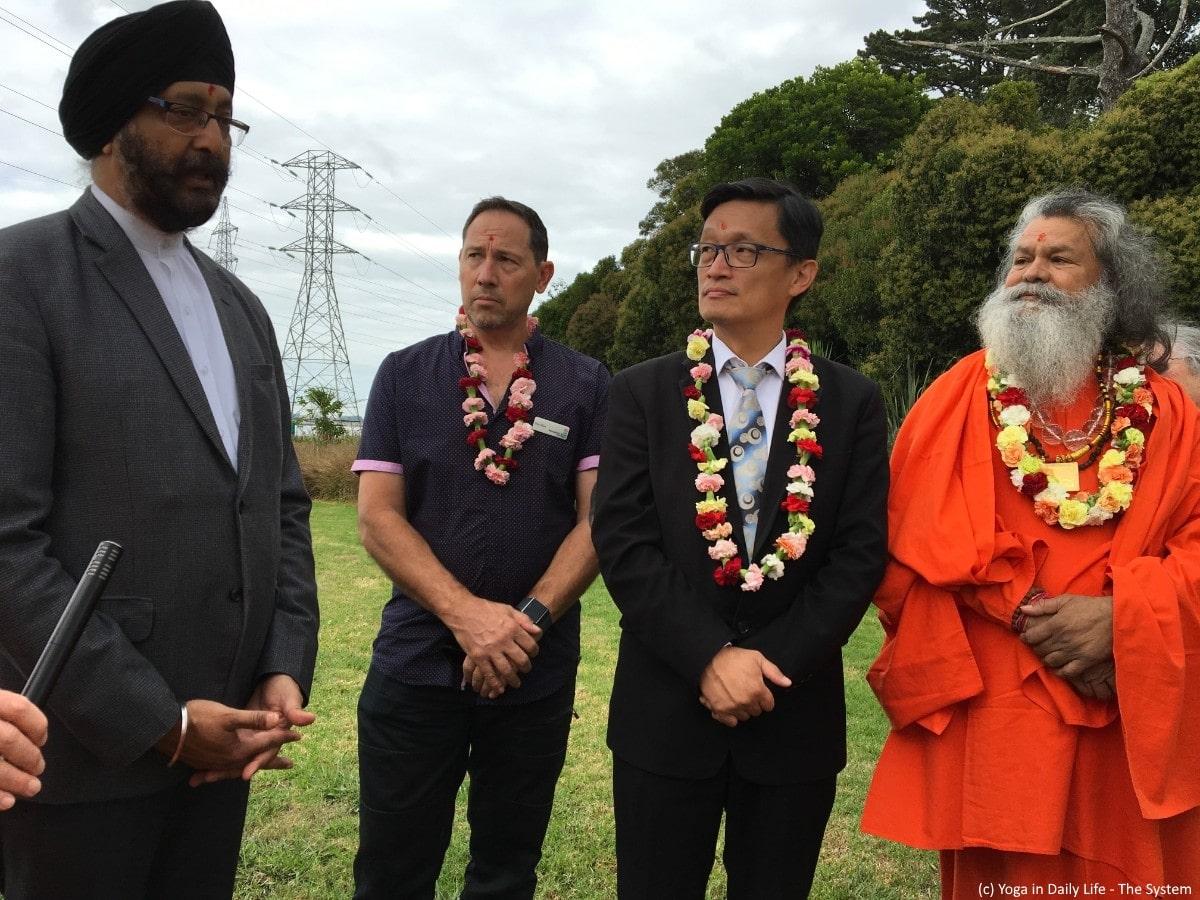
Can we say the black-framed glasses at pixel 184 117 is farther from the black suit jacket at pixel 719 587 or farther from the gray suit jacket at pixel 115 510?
the black suit jacket at pixel 719 587

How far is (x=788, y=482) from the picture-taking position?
2.74 m

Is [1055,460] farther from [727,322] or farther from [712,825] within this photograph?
[712,825]

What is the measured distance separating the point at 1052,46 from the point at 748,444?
2729 cm

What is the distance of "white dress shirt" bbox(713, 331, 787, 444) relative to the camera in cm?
289

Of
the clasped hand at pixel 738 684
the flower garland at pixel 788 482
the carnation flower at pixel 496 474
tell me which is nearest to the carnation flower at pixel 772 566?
the flower garland at pixel 788 482

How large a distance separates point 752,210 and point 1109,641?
1639mm

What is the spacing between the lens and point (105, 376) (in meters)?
2.03

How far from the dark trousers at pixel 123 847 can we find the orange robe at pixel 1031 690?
189cm

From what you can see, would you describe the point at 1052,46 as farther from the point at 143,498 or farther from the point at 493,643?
the point at 143,498

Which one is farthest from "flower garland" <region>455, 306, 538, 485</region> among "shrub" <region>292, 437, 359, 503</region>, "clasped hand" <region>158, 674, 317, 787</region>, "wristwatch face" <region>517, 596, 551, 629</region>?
"shrub" <region>292, 437, 359, 503</region>

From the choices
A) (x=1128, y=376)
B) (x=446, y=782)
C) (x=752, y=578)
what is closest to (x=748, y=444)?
(x=752, y=578)

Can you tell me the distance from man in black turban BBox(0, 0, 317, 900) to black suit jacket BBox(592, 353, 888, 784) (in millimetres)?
921

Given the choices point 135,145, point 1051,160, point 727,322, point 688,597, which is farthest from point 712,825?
point 1051,160

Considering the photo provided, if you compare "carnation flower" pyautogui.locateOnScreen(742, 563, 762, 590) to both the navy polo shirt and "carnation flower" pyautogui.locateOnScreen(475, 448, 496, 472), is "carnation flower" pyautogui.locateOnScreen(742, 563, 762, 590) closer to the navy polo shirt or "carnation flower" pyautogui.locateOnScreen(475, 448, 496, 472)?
the navy polo shirt
